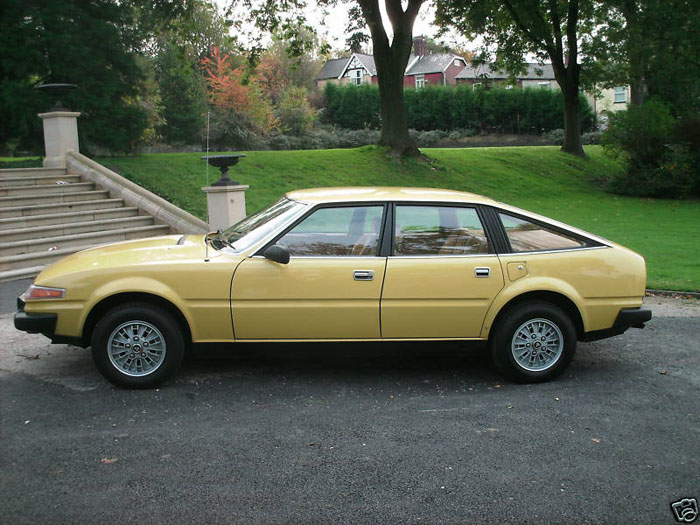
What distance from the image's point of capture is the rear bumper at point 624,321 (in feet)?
19.3

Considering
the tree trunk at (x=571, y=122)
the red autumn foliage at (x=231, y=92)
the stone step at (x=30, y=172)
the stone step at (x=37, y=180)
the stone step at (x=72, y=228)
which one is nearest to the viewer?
the stone step at (x=72, y=228)

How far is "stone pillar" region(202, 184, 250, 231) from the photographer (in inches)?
457

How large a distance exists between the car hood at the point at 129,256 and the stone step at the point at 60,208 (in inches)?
293

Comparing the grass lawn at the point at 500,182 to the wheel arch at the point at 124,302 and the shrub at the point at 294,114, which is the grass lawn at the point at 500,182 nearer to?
the wheel arch at the point at 124,302

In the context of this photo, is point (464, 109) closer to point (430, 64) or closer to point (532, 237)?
point (430, 64)

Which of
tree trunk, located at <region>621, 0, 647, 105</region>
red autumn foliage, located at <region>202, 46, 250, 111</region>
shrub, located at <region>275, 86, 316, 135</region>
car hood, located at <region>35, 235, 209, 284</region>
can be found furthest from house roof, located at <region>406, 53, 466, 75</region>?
car hood, located at <region>35, 235, 209, 284</region>

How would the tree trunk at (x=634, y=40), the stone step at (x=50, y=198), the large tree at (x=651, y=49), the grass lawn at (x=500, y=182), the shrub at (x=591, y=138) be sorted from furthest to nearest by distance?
the shrub at (x=591, y=138), the tree trunk at (x=634, y=40), the large tree at (x=651, y=49), the grass lawn at (x=500, y=182), the stone step at (x=50, y=198)

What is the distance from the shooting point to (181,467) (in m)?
4.26

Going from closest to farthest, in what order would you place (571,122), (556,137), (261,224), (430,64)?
(261,224)
(571,122)
(556,137)
(430,64)

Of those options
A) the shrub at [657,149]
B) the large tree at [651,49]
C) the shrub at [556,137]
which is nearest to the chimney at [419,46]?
the shrub at [556,137]

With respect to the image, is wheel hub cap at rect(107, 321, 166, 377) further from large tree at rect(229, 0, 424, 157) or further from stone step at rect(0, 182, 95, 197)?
large tree at rect(229, 0, 424, 157)

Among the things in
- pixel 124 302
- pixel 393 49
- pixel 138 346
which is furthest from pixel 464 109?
pixel 138 346

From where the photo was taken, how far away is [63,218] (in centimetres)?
1310

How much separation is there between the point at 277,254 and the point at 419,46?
68.1 meters
